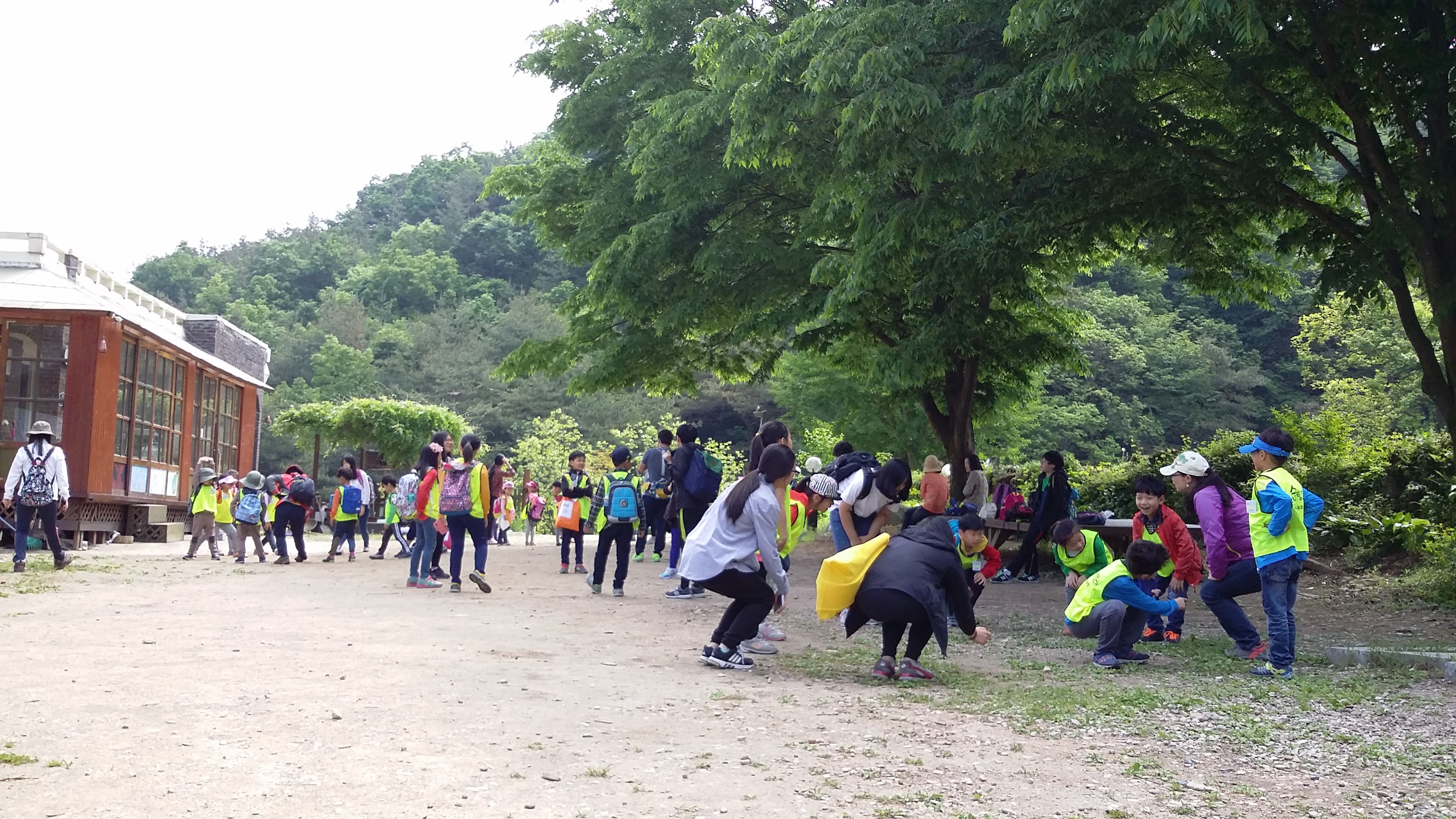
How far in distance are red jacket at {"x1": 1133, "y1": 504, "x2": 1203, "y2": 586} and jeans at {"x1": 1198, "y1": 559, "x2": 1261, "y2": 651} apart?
388 millimetres

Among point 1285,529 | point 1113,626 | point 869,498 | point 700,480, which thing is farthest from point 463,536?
point 1285,529

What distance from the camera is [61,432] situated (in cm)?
2067

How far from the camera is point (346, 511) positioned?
18.2 meters

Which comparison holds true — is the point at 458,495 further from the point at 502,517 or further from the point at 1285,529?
the point at 502,517

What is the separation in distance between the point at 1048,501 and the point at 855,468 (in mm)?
5289

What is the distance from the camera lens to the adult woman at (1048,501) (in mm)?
14477

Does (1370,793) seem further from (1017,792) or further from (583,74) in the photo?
(583,74)

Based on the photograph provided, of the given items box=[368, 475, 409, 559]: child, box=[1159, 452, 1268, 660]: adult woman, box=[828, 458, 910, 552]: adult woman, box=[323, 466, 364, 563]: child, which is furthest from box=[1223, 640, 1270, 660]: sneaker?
box=[368, 475, 409, 559]: child

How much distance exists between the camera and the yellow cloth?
284 inches

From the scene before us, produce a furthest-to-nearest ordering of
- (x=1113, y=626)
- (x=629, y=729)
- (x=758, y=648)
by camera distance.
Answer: (x=758, y=648), (x=1113, y=626), (x=629, y=729)

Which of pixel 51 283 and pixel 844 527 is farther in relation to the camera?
pixel 51 283

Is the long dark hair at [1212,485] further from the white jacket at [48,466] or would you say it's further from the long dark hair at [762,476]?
the white jacket at [48,466]

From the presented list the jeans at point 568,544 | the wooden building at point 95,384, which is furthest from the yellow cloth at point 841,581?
the wooden building at point 95,384

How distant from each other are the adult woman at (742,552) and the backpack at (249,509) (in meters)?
11.4
